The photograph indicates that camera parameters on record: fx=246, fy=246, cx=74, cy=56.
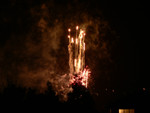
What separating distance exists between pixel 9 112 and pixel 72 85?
18.6 ft

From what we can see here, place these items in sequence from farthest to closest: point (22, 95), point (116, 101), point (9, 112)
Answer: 1. point (22, 95)
2. point (116, 101)
3. point (9, 112)

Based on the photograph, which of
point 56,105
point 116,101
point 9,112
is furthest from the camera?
point 56,105

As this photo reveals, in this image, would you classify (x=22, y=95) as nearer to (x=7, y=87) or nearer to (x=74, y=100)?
(x=7, y=87)

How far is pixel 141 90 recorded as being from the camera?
2089cm

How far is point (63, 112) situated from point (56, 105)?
5.04 ft

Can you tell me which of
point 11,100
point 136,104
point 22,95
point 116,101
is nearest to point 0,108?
point 11,100

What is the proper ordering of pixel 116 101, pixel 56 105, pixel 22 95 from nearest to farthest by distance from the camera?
1. pixel 116 101
2. pixel 56 105
3. pixel 22 95

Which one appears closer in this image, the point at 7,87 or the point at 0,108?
the point at 0,108

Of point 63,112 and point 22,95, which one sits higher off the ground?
point 22,95

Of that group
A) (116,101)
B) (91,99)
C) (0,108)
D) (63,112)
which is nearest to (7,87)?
(0,108)

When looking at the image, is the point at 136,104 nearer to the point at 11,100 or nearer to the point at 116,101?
the point at 116,101

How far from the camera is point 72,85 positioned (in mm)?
21344

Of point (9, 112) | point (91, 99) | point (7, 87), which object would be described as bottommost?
point (9, 112)

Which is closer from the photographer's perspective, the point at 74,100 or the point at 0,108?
the point at 0,108
